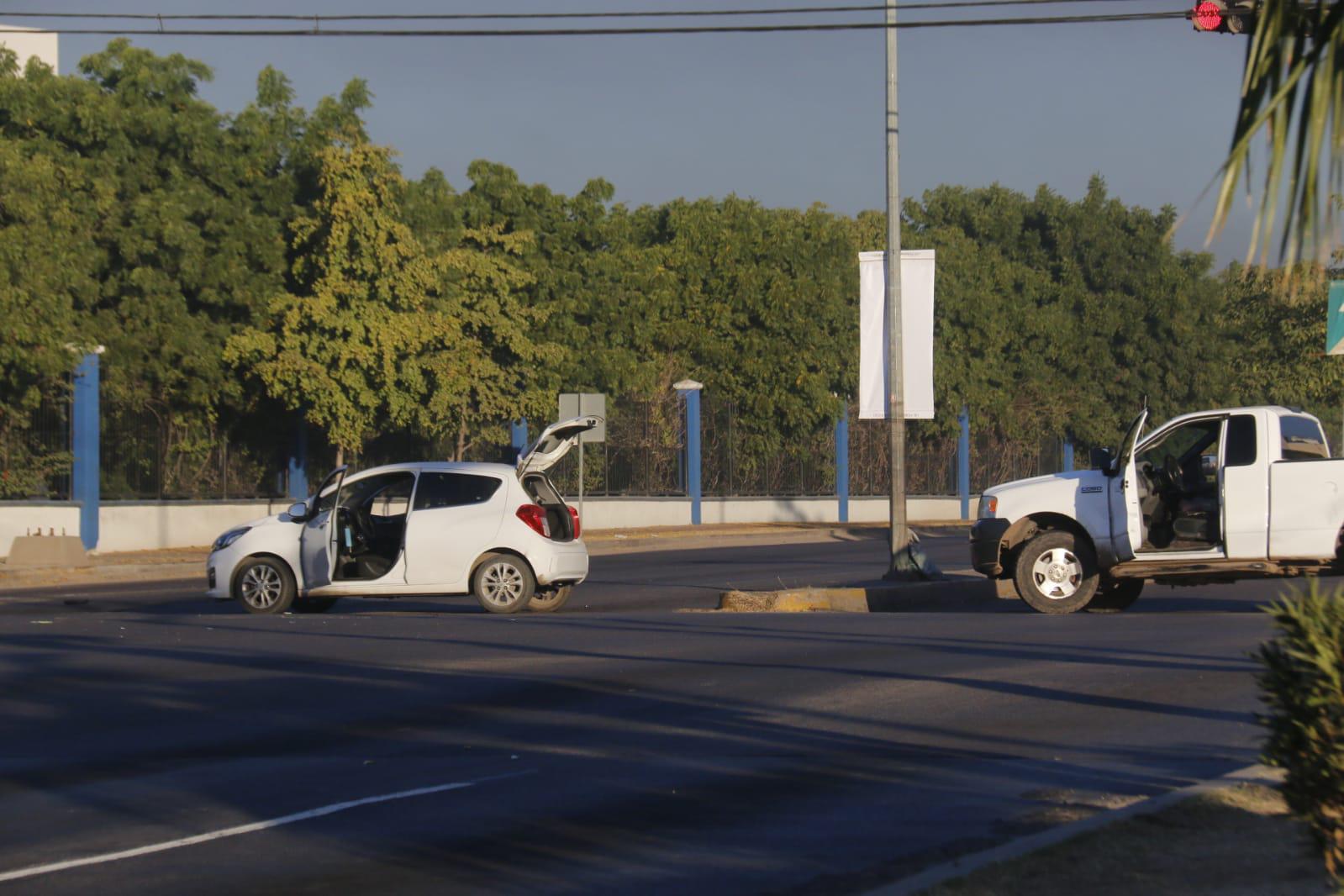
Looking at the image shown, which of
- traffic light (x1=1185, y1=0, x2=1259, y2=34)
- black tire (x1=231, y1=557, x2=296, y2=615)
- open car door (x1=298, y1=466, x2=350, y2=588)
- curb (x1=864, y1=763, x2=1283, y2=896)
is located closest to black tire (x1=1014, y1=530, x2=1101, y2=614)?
traffic light (x1=1185, y1=0, x2=1259, y2=34)

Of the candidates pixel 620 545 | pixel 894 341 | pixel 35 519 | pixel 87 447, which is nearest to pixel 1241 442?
pixel 894 341

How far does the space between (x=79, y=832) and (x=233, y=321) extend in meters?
27.0

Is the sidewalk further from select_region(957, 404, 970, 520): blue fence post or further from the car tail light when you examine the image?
the car tail light

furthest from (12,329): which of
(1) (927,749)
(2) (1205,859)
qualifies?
(2) (1205,859)

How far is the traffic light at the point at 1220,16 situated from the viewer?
13906 mm

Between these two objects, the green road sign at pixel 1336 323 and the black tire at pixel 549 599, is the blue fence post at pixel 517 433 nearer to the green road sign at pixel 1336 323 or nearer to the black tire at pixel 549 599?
the black tire at pixel 549 599

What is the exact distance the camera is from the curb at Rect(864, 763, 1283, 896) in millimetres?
5809

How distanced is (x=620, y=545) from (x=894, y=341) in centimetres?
1445

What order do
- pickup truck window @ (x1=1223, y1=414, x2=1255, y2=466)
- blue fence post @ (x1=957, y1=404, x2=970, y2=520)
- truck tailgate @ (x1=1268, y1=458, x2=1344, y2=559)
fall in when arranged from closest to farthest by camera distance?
truck tailgate @ (x1=1268, y1=458, x2=1344, y2=559) → pickup truck window @ (x1=1223, y1=414, x2=1255, y2=466) → blue fence post @ (x1=957, y1=404, x2=970, y2=520)

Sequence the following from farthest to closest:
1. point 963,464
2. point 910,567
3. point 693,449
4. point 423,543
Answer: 1. point 963,464
2. point 693,449
3. point 910,567
4. point 423,543

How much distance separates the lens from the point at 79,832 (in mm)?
7312

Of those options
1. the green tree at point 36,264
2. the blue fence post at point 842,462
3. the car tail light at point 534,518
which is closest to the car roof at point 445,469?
the car tail light at point 534,518

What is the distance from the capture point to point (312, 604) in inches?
752

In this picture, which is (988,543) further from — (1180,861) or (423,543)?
(1180,861)
